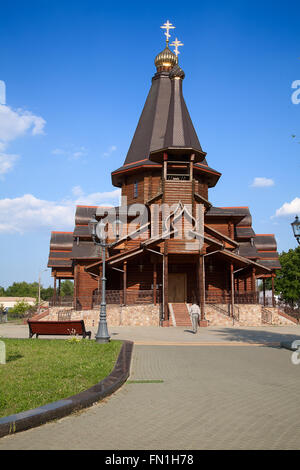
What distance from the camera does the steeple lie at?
3253 cm

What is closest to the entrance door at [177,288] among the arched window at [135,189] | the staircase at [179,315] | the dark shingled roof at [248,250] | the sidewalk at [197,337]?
the staircase at [179,315]

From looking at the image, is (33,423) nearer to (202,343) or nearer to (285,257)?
(202,343)

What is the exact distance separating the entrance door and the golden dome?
2226cm

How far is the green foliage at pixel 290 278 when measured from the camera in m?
54.9

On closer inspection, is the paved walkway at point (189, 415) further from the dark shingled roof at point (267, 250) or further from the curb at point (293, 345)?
the dark shingled roof at point (267, 250)

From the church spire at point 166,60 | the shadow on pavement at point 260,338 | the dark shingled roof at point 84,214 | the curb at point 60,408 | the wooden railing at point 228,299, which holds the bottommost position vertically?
the shadow on pavement at point 260,338

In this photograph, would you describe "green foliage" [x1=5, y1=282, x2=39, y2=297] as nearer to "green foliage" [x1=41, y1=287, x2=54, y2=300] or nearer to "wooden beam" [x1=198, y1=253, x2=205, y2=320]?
"green foliage" [x1=41, y1=287, x2=54, y2=300]

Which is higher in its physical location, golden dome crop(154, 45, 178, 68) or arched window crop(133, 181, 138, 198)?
golden dome crop(154, 45, 178, 68)

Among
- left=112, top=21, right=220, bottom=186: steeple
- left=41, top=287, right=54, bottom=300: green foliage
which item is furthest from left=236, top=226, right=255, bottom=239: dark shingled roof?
left=41, top=287, right=54, bottom=300: green foliage

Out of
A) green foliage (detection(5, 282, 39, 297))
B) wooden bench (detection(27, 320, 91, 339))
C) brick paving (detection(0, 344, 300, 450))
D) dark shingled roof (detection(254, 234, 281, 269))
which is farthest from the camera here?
green foliage (detection(5, 282, 39, 297))

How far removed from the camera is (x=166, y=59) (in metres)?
39.7
